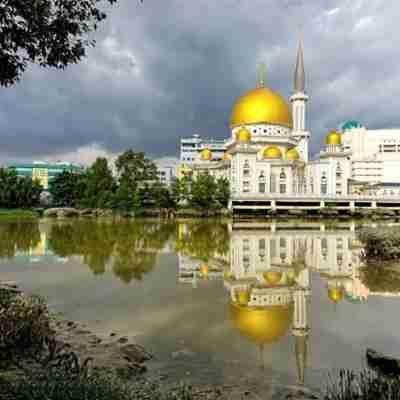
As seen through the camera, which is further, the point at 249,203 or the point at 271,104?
the point at 271,104

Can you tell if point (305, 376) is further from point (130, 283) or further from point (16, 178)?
point (16, 178)

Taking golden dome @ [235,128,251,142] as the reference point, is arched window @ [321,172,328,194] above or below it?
below

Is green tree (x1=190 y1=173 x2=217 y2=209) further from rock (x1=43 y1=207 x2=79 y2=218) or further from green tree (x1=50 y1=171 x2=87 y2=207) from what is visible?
green tree (x1=50 y1=171 x2=87 y2=207)

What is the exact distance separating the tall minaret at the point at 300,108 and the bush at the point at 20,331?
5982 centimetres

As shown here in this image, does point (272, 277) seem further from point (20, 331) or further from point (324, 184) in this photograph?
point (324, 184)

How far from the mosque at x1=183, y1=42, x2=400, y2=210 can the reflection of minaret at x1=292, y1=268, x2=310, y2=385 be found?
4000 cm

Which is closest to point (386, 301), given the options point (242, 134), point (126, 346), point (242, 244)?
point (126, 346)

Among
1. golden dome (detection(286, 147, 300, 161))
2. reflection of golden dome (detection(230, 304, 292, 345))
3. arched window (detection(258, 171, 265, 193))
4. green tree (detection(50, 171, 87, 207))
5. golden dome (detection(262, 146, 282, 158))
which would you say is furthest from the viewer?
green tree (detection(50, 171, 87, 207))

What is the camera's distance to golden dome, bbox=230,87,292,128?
5822 cm

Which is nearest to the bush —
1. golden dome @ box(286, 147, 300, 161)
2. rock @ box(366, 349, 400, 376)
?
rock @ box(366, 349, 400, 376)

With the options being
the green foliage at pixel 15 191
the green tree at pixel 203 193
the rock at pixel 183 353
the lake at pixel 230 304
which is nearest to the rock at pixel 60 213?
the green foliage at pixel 15 191

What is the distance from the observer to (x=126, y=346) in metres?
6.12

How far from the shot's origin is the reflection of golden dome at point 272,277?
11.2 m

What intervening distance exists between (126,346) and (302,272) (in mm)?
8058
